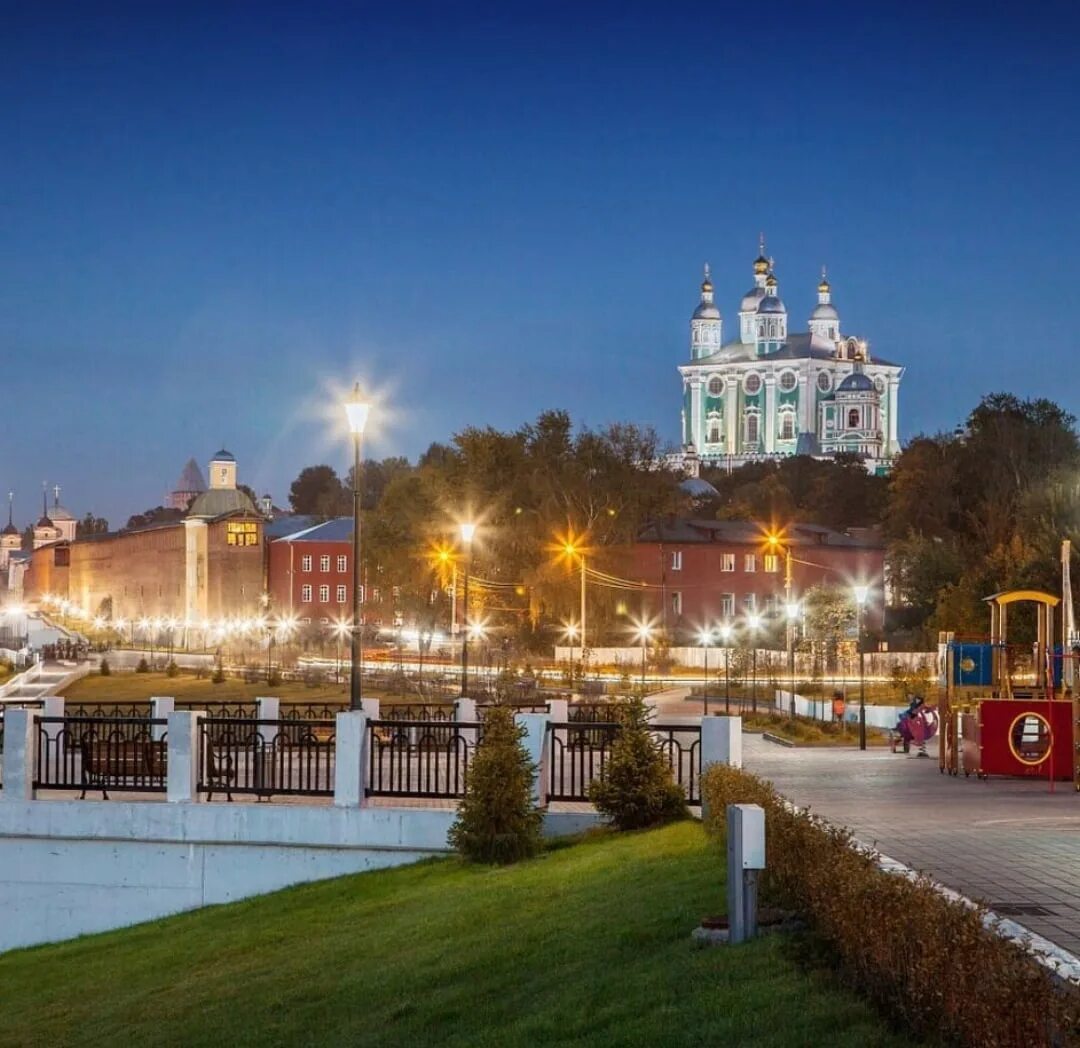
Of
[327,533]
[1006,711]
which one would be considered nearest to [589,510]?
[327,533]

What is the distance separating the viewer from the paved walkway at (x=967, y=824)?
1103 cm

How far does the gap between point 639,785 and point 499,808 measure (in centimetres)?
131

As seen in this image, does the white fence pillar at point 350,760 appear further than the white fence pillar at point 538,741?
No

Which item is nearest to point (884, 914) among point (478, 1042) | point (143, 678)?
point (478, 1042)

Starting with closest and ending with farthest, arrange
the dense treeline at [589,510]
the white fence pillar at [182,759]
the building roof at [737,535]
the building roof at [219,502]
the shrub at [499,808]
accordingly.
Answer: the shrub at [499,808] < the white fence pillar at [182,759] < the dense treeline at [589,510] < the building roof at [737,535] < the building roof at [219,502]

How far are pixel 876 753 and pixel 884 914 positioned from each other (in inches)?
837

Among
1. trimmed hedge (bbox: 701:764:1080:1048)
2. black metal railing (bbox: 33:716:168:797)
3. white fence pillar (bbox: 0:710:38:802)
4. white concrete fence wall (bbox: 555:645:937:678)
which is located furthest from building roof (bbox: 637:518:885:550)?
trimmed hedge (bbox: 701:764:1080:1048)

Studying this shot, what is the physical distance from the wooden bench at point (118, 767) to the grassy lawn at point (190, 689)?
26252 mm

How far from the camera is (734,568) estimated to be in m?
94.7

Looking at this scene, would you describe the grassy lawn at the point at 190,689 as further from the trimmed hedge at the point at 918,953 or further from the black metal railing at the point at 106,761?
the trimmed hedge at the point at 918,953

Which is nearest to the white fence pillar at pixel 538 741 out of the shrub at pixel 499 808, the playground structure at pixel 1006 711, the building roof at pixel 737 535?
the shrub at pixel 499 808

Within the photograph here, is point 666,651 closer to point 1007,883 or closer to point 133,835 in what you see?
point 133,835

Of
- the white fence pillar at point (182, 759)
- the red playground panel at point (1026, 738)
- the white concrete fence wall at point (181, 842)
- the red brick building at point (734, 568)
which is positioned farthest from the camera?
the red brick building at point (734, 568)

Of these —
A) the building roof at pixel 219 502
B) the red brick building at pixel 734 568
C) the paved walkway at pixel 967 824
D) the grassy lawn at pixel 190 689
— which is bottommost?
the grassy lawn at pixel 190 689
